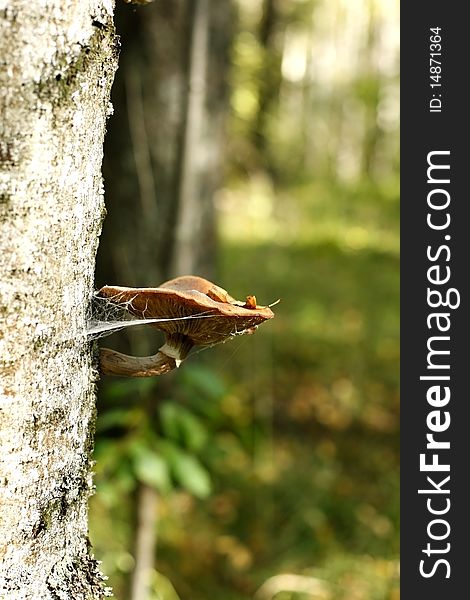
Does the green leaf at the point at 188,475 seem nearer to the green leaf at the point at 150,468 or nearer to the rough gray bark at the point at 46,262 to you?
the green leaf at the point at 150,468

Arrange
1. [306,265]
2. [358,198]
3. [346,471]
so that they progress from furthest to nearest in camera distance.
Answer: [358,198], [306,265], [346,471]

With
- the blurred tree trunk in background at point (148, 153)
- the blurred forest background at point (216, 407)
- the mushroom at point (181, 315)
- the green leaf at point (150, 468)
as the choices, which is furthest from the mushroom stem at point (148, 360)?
the blurred tree trunk in background at point (148, 153)

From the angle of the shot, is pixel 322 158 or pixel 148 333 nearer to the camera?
pixel 148 333

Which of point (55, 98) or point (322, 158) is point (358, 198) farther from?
point (322, 158)

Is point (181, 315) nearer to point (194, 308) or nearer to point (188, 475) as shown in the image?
point (194, 308)

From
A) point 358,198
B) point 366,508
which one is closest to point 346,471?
point 366,508

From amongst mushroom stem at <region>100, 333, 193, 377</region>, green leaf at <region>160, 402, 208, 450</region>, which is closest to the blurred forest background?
green leaf at <region>160, 402, 208, 450</region>
